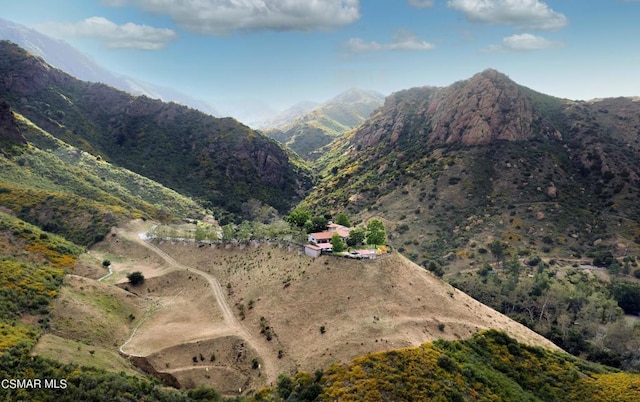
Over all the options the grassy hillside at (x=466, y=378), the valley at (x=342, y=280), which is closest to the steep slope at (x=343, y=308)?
the valley at (x=342, y=280)

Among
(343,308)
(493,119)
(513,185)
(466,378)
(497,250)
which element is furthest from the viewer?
(493,119)

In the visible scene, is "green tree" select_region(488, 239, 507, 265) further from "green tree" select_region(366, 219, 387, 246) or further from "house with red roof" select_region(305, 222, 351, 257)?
"house with red roof" select_region(305, 222, 351, 257)

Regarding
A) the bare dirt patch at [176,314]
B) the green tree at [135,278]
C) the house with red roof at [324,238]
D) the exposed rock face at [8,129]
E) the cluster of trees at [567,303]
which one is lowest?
the cluster of trees at [567,303]

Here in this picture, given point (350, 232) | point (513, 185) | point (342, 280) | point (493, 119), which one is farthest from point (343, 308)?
point (493, 119)

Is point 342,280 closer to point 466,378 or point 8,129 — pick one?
point 466,378

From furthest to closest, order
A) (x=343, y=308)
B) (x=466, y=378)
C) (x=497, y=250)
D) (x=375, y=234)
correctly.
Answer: (x=497, y=250) < (x=375, y=234) < (x=343, y=308) < (x=466, y=378)

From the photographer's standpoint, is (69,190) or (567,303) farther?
(69,190)

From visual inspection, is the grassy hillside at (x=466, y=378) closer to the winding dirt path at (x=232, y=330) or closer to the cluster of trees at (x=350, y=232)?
the winding dirt path at (x=232, y=330)
